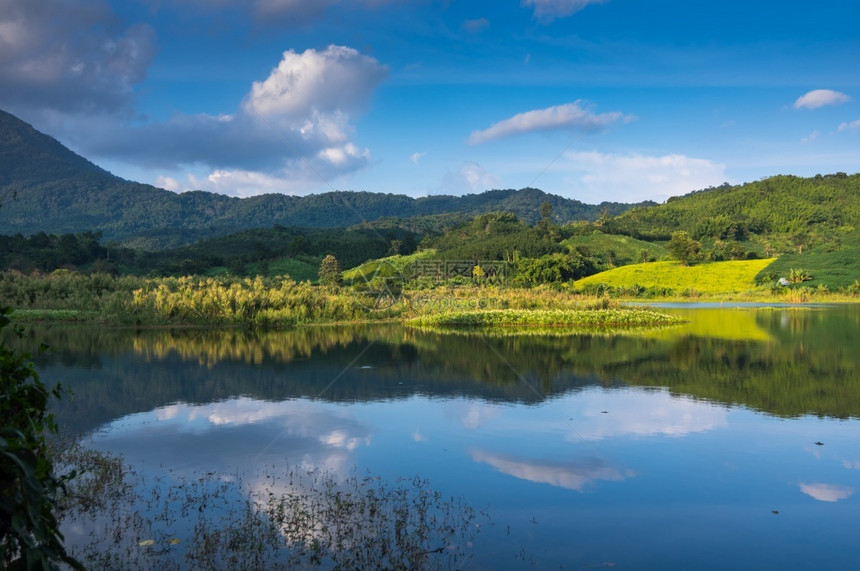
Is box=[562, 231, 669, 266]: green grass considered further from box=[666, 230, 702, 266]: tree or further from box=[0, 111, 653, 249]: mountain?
box=[0, 111, 653, 249]: mountain

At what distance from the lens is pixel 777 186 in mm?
129625

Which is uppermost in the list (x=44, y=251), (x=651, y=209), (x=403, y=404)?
(x=651, y=209)

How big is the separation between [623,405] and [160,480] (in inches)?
349

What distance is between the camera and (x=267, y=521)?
6.66m

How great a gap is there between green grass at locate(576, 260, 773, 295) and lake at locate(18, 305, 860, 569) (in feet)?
148

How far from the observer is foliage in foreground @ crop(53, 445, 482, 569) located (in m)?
5.83

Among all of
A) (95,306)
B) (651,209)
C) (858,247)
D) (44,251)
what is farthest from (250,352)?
(651,209)

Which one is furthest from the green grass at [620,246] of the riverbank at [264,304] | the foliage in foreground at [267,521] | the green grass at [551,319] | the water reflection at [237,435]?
the foliage in foreground at [267,521]

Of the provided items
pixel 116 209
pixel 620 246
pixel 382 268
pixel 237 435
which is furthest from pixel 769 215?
pixel 116 209

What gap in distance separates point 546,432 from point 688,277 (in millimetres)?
63967

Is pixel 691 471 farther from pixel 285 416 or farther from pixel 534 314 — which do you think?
pixel 534 314

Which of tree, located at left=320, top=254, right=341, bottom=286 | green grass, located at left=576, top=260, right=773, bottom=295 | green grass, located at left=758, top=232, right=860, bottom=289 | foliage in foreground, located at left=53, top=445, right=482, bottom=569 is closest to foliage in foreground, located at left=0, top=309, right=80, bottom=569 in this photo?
foliage in foreground, located at left=53, top=445, right=482, bottom=569

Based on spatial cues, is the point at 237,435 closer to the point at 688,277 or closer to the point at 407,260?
the point at 407,260

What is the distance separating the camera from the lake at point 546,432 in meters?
6.52
